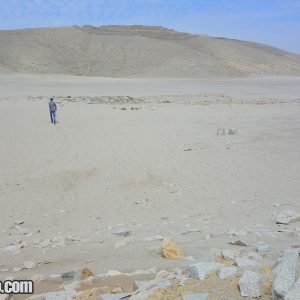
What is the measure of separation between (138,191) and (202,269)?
16.1 feet

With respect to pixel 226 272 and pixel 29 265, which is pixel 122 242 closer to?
pixel 29 265

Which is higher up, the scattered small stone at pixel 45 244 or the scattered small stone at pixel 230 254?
the scattered small stone at pixel 230 254

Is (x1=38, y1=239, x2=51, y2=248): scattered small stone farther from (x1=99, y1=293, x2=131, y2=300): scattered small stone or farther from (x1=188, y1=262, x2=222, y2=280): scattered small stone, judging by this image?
(x1=188, y1=262, x2=222, y2=280): scattered small stone

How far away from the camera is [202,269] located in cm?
439

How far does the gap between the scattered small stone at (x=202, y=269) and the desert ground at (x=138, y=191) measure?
0.37m

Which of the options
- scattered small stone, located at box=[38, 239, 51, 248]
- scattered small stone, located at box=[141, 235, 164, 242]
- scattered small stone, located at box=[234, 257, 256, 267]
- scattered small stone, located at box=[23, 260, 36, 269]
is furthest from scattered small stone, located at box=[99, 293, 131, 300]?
scattered small stone, located at box=[38, 239, 51, 248]

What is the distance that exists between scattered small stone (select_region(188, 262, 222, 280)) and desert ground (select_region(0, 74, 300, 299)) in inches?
14.6

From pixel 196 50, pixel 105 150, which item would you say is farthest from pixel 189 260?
pixel 196 50

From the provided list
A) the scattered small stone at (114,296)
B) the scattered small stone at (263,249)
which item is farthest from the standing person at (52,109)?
the scattered small stone at (114,296)

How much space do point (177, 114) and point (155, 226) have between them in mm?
14534

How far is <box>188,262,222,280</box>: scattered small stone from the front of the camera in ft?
14.1

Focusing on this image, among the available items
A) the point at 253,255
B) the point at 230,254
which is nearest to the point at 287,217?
the point at 253,255

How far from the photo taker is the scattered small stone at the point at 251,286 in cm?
392

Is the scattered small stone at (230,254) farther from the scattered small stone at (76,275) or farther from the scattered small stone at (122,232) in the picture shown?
the scattered small stone at (122,232)
